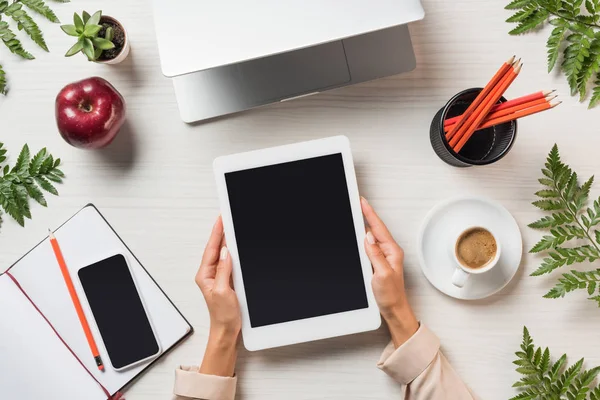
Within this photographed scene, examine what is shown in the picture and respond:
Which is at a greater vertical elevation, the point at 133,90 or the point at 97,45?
the point at 97,45

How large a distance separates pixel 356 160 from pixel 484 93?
259mm

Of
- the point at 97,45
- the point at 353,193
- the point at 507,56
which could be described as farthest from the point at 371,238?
the point at 97,45

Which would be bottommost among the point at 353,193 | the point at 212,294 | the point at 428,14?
the point at 212,294

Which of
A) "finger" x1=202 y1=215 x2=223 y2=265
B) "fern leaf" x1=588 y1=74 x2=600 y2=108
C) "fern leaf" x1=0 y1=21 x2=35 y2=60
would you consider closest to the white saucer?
"fern leaf" x1=588 y1=74 x2=600 y2=108

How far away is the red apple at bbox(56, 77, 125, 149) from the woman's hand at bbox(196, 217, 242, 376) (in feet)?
0.85

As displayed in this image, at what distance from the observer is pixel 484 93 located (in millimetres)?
887

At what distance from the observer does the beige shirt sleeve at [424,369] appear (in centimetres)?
96

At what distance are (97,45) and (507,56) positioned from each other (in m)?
0.75

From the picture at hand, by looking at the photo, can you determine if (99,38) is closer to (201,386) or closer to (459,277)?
(201,386)

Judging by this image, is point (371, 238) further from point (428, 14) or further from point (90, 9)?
point (90, 9)

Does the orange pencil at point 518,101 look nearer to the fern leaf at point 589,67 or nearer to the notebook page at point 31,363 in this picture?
the fern leaf at point 589,67

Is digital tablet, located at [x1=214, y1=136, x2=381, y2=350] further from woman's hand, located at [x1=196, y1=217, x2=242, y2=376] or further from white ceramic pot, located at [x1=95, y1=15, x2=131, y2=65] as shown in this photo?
white ceramic pot, located at [x1=95, y1=15, x2=131, y2=65]

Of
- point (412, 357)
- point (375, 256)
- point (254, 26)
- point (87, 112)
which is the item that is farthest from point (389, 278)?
point (87, 112)

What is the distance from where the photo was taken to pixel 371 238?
96 centimetres
